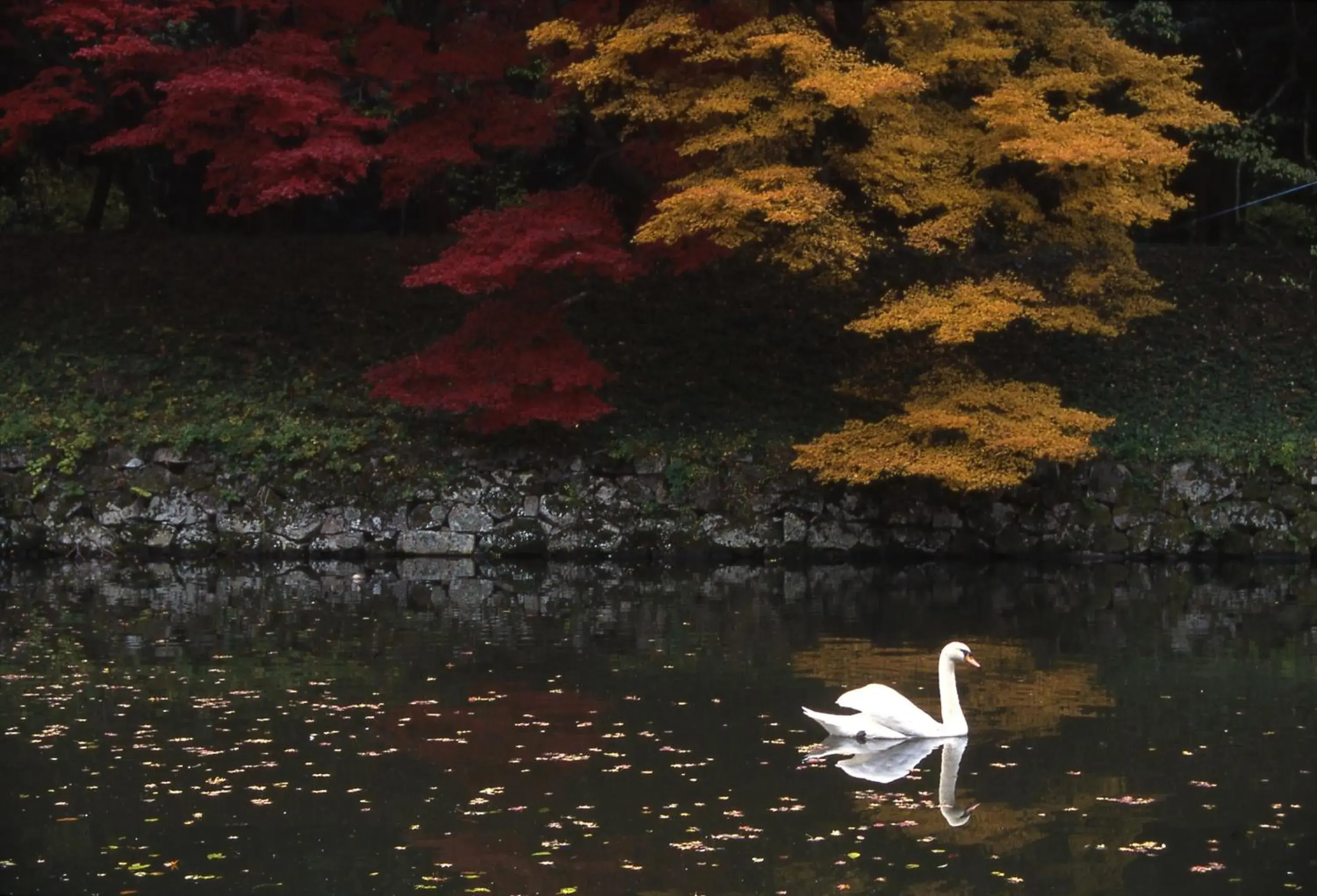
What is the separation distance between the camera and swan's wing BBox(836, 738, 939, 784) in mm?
7695

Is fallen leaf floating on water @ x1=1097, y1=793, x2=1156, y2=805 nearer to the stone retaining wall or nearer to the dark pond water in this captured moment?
the dark pond water

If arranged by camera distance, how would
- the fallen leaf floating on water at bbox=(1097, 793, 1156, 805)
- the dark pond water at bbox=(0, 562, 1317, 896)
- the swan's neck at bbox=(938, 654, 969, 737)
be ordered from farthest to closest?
the swan's neck at bbox=(938, 654, 969, 737), the fallen leaf floating on water at bbox=(1097, 793, 1156, 805), the dark pond water at bbox=(0, 562, 1317, 896)

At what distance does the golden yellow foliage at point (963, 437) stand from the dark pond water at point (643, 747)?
1503 mm

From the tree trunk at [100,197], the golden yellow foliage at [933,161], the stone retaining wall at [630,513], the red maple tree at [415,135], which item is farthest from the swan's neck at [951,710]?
the tree trunk at [100,197]

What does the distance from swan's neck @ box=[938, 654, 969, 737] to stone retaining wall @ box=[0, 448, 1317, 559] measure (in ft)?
25.8

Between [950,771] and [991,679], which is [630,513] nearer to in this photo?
[991,679]

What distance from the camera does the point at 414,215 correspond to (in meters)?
23.3

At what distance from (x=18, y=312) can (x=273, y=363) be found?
3180mm

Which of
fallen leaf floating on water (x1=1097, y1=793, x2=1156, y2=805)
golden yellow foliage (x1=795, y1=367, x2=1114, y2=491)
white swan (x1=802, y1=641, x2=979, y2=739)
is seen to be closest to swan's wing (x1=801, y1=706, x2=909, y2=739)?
white swan (x1=802, y1=641, x2=979, y2=739)

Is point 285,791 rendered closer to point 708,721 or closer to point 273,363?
point 708,721

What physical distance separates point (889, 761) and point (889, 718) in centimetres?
32

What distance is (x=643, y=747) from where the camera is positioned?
26.8 feet

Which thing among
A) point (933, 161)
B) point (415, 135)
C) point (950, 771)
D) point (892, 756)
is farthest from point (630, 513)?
point (950, 771)

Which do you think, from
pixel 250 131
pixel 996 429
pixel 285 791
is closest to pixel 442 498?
pixel 250 131
